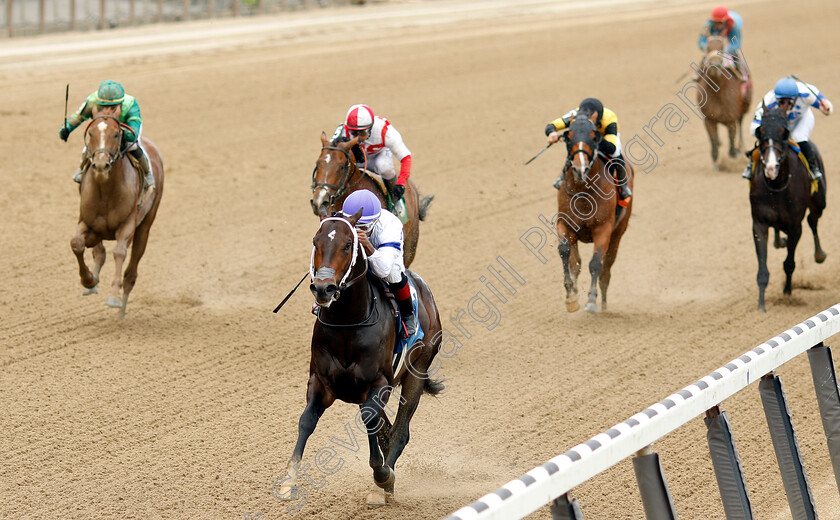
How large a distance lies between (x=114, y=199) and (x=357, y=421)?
3.15 m

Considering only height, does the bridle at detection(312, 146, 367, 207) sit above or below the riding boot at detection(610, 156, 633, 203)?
above

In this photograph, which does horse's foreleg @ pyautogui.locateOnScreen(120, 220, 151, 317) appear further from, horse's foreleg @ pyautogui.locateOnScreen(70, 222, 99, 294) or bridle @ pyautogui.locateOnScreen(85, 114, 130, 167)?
bridle @ pyautogui.locateOnScreen(85, 114, 130, 167)

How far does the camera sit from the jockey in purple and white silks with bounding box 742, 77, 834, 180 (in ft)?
31.4

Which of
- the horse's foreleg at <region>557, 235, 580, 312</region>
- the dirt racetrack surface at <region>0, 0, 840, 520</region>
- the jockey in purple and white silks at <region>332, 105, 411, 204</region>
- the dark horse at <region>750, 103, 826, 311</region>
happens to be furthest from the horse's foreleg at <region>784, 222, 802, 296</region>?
the jockey in purple and white silks at <region>332, 105, 411, 204</region>

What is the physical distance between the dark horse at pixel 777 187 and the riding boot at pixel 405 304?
4.75 meters

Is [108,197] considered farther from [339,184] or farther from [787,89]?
[787,89]

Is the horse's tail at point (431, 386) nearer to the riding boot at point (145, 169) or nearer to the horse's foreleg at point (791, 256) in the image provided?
the riding boot at point (145, 169)

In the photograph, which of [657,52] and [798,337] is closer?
[798,337]

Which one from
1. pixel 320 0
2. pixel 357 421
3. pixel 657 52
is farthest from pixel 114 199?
pixel 320 0

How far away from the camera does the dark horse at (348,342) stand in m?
5.11

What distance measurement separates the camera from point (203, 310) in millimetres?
9812

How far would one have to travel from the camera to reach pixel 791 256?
10.0 metres

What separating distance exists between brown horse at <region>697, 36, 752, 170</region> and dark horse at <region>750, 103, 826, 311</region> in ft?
18.3

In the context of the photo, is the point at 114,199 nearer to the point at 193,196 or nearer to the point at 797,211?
the point at 193,196
